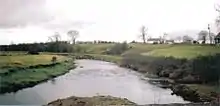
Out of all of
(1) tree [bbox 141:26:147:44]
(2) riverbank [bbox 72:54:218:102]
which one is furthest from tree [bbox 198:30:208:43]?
(1) tree [bbox 141:26:147:44]

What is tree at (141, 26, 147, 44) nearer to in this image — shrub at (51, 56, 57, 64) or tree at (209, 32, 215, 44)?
tree at (209, 32, 215, 44)

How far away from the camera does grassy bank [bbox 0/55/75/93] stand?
3.72 meters

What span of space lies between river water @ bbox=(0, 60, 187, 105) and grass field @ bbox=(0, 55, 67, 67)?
9.1 inches

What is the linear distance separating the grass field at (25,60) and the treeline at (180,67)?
81 centimetres

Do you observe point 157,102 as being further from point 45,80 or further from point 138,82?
point 45,80

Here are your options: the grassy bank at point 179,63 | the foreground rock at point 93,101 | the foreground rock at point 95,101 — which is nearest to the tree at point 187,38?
the grassy bank at point 179,63

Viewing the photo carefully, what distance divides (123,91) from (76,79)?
0.52 metres

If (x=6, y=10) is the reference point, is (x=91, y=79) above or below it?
below

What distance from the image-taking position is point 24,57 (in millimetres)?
3836

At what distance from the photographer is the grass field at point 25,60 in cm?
376

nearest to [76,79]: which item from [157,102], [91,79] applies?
[91,79]

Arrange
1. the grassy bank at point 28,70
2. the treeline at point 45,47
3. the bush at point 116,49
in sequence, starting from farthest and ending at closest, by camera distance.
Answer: the bush at point 116,49
the treeline at point 45,47
the grassy bank at point 28,70

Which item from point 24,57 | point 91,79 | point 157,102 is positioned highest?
point 24,57

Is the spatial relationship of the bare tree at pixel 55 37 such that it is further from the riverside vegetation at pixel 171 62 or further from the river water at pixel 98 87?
the river water at pixel 98 87
